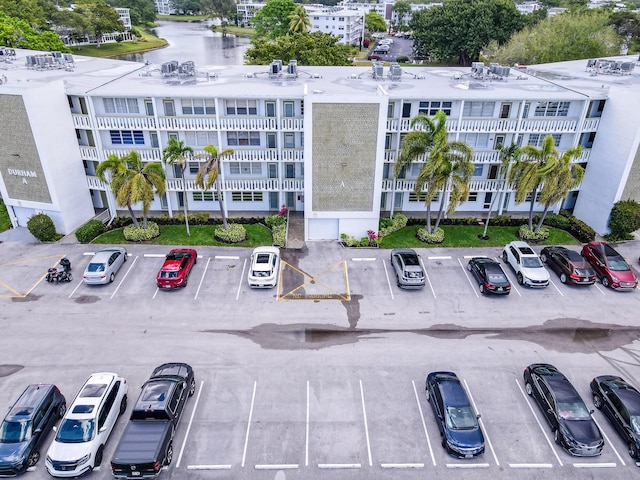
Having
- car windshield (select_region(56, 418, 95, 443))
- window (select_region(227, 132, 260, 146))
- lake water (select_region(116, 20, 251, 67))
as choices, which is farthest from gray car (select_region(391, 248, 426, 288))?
lake water (select_region(116, 20, 251, 67))

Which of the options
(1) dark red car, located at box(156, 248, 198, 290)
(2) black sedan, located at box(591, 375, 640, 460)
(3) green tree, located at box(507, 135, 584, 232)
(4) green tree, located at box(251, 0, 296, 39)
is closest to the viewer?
(2) black sedan, located at box(591, 375, 640, 460)

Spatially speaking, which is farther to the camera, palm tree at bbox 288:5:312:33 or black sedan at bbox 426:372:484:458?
palm tree at bbox 288:5:312:33

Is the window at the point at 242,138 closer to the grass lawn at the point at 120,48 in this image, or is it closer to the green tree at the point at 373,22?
the grass lawn at the point at 120,48

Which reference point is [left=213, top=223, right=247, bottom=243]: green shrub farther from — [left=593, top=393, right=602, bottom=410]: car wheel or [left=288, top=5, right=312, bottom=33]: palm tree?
[left=288, top=5, right=312, bottom=33]: palm tree

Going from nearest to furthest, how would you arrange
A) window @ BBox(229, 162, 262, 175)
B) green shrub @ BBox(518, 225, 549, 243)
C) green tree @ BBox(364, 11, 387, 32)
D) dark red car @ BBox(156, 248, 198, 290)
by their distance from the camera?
dark red car @ BBox(156, 248, 198, 290) → green shrub @ BBox(518, 225, 549, 243) → window @ BBox(229, 162, 262, 175) → green tree @ BBox(364, 11, 387, 32)

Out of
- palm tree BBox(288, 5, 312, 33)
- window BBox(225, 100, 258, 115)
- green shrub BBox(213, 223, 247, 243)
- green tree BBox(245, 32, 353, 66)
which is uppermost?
palm tree BBox(288, 5, 312, 33)

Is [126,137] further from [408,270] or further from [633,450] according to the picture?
[633,450]

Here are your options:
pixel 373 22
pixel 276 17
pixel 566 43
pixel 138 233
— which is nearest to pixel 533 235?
pixel 138 233
